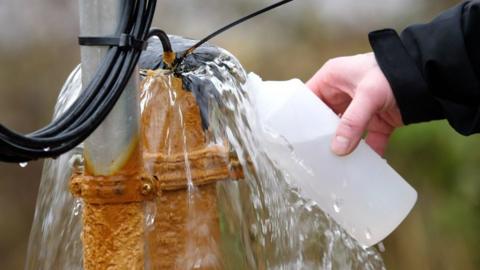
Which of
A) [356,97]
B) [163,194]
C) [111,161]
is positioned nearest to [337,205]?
[356,97]

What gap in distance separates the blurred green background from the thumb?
111 inches

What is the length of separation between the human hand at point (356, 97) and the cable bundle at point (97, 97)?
1.65ft

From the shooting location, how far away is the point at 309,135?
63.4 inches

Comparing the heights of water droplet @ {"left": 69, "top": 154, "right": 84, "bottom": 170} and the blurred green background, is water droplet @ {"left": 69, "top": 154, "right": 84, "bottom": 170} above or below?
above

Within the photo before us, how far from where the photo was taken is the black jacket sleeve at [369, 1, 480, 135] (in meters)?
1.73

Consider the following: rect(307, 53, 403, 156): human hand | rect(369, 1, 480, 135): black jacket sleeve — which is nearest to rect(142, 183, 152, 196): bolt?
rect(307, 53, 403, 156): human hand

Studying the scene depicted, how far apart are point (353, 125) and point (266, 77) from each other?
10.1 ft

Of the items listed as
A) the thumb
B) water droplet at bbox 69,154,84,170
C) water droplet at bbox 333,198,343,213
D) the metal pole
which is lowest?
water droplet at bbox 333,198,343,213

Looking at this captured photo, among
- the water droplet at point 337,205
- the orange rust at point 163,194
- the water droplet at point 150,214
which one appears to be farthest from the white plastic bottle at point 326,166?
the water droplet at point 150,214

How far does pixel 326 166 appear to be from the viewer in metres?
1.63

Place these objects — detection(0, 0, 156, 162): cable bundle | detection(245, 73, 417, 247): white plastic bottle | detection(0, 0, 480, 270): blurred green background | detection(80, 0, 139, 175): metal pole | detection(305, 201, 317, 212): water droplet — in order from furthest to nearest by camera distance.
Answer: detection(0, 0, 480, 270): blurred green background, detection(305, 201, 317, 212): water droplet, detection(245, 73, 417, 247): white plastic bottle, detection(80, 0, 139, 175): metal pole, detection(0, 0, 156, 162): cable bundle

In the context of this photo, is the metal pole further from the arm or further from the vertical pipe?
the arm

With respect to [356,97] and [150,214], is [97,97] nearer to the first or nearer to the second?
[150,214]

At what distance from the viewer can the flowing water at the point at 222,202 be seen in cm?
141
